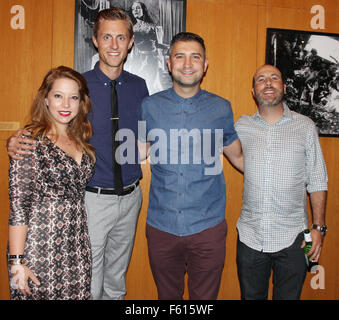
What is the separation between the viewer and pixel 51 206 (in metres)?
1.62

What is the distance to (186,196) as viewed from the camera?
2.03m

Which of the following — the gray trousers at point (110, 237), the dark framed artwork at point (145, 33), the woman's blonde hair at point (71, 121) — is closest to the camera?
the woman's blonde hair at point (71, 121)

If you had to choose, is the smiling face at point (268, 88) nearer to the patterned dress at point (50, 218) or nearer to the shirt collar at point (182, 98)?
the shirt collar at point (182, 98)

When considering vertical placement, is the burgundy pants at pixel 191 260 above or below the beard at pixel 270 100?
below

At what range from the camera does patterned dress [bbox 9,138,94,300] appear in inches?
61.2

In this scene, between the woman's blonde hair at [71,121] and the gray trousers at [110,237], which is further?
the gray trousers at [110,237]

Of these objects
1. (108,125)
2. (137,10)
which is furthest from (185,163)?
(137,10)

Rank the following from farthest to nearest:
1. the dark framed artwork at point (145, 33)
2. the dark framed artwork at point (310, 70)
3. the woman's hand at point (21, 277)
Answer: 1. the dark framed artwork at point (310, 70)
2. the dark framed artwork at point (145, 33)
3. the woman's hand at point (21, 277)

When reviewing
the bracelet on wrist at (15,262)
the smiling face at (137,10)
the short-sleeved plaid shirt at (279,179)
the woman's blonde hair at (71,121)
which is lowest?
the bracelet on wrist at (15,262)

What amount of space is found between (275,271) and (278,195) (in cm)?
58

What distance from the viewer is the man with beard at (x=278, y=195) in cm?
212

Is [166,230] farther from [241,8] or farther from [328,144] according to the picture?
[241,8]

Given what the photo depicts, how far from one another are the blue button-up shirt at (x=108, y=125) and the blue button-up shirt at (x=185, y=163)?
5.4 inches

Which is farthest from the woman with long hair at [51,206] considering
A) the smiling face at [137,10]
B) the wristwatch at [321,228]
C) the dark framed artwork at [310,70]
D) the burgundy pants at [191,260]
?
the dark framed artwork at [310,70]
